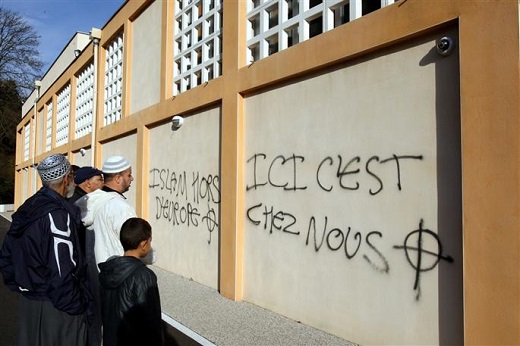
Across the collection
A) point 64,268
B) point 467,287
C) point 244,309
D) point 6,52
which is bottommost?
point 244,309

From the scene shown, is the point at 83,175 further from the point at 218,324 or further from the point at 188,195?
the point at 188,195

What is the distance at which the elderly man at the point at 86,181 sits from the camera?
4.16 metres

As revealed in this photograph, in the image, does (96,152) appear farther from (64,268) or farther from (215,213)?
(64,268)

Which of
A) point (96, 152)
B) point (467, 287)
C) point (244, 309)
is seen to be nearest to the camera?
point (467, 287)

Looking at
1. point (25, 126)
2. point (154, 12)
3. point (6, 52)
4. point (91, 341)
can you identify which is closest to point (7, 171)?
point (6, 52)

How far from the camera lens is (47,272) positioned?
2568 millimetres

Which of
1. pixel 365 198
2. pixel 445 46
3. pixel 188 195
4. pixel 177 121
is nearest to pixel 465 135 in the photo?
pixel 445 46

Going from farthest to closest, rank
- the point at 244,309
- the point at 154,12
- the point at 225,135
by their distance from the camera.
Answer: the point at 154,12, the point at 225,135, the point at 244,309

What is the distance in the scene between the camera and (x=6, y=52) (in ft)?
118

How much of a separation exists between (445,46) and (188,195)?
4.80 metres

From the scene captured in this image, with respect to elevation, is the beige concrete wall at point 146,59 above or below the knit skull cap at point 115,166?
above

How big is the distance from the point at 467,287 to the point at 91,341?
8.92 feet

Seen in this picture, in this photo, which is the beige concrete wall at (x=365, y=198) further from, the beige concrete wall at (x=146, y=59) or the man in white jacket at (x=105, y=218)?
the beige concrete wall at (x=146, y=59)

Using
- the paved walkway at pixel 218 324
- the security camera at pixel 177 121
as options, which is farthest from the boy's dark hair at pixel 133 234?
the security camera at pixel 177 121
